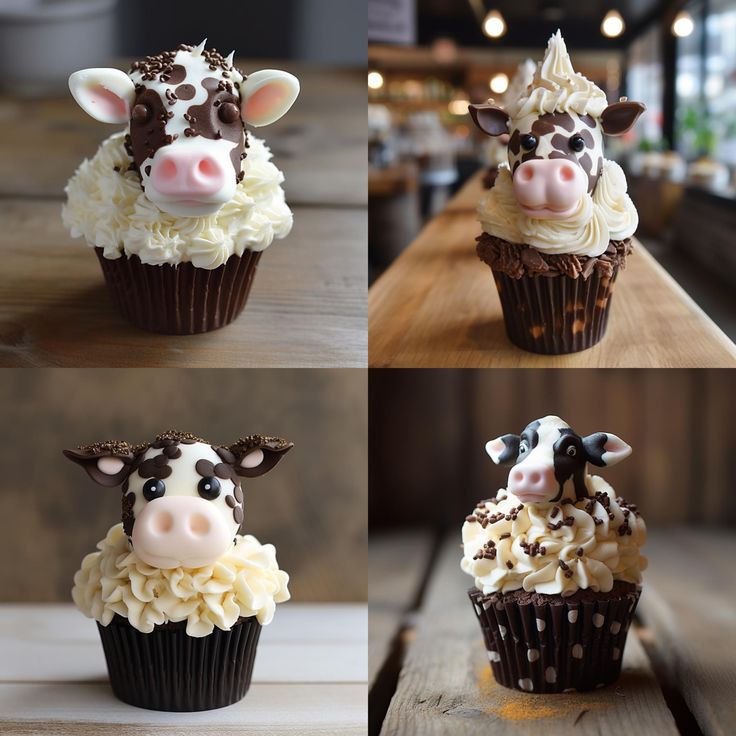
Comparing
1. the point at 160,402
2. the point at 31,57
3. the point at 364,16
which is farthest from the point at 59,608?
the point at 364,16

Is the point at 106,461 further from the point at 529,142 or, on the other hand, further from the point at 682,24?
the point at 682,24

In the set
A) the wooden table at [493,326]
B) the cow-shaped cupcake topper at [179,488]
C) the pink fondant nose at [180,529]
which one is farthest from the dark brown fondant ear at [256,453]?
the wooden table at [493,326]

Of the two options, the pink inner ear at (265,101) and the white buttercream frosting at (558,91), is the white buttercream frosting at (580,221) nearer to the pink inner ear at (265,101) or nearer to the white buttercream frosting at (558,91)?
the white buttercream frosting at (558,91)

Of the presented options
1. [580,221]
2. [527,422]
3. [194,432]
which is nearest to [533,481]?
[580,221]

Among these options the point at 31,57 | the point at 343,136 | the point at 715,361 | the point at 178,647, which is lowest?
the point at 178,647

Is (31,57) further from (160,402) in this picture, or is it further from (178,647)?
(178,647)

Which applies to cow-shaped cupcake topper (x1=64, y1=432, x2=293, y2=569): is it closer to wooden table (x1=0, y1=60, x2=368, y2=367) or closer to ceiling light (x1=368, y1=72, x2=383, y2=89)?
wooden table (x1=0, y1=60, x2=368, y2=367)
